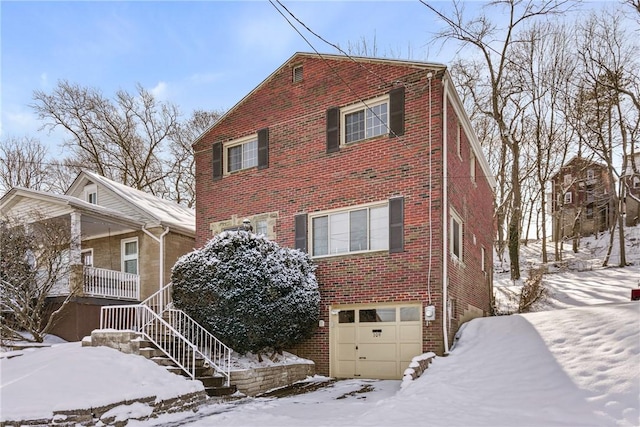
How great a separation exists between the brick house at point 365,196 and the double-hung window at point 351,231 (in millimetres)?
27

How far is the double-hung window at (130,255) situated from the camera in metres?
16.7

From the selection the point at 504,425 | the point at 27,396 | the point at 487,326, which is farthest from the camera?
the point at 487,326

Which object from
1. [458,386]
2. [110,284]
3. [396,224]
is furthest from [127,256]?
[458,386]

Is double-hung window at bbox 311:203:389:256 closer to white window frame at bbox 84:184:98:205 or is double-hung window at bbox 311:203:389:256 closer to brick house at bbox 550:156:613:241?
white window frame at bbox 84:184:98:205

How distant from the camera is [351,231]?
38.1 feet

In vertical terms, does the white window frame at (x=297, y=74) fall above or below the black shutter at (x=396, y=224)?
above

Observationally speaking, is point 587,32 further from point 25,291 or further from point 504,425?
point 25,291

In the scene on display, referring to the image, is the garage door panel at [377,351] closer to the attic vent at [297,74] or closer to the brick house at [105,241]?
the attic vent at [297,74]

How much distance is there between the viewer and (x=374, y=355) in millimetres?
10938

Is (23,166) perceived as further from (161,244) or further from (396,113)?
(396,113)

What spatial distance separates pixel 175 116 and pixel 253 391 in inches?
970

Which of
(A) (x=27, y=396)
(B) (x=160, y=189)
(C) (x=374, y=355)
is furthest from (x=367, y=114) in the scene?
(B) (x=160, y=189)

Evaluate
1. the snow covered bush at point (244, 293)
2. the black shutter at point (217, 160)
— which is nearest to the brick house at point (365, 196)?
the black shutter at point (217, 160)

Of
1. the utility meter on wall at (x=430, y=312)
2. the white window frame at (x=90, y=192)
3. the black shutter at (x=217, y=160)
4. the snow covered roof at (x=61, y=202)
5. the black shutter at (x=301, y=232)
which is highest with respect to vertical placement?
the black shutter at (x=217, y=160)
